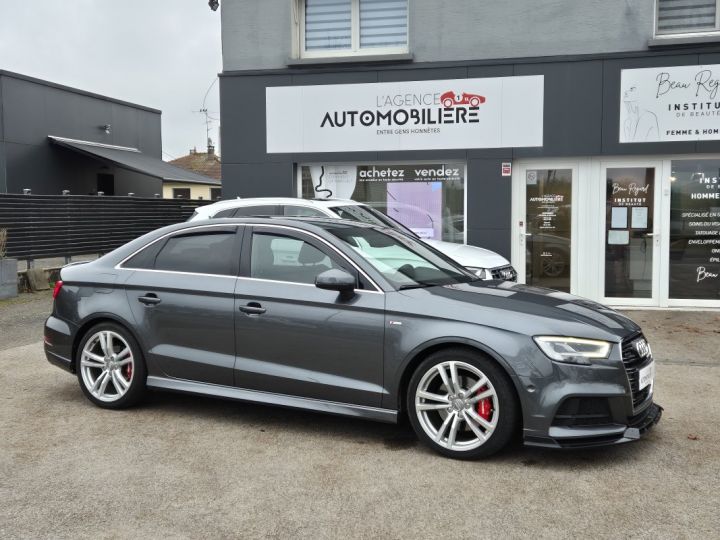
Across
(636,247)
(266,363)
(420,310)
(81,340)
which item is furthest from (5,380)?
(636,247)

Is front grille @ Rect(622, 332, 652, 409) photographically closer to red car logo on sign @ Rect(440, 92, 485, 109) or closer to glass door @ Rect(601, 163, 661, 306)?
glass door @ Rect(601, 163, 661, 306)

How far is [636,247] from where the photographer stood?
10.9m

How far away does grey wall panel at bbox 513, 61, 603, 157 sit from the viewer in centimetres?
1076

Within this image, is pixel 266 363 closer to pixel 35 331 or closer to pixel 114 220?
pixel 35 331

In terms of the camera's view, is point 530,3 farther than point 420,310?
Yes

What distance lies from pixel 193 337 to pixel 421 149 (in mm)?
6863

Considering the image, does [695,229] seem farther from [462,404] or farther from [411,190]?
[462,404]

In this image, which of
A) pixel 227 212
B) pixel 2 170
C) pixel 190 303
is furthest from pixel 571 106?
pixel 2 170

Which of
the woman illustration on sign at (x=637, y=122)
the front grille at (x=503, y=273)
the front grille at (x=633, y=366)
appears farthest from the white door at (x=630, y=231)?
the front grille at (x=633, y=366)

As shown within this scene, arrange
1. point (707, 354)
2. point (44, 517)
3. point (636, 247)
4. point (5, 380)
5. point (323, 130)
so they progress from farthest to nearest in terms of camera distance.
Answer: point (323, 130), point (636, 247), point (707, 354), point (5, 380), point (44, 517)

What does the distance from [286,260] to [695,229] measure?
779 cm

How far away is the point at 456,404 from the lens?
4441mm

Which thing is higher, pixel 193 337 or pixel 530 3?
pixel 530 3

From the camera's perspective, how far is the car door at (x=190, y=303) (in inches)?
205
